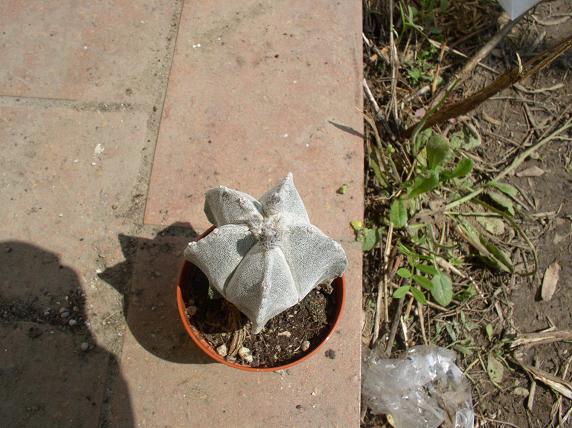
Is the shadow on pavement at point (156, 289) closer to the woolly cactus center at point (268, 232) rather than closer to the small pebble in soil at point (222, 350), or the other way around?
the small pebble in soil at point (222, 350)

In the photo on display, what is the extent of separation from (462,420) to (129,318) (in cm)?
122

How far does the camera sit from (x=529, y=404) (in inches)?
77.3

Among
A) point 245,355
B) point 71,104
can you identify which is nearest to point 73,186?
point 71,104

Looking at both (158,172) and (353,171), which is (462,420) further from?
(158,172)

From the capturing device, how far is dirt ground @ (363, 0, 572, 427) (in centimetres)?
197

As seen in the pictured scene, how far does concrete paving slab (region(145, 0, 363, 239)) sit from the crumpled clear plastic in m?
0.51

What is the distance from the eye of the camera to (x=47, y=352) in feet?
5.33

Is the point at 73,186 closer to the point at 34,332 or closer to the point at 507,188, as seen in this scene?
the point at 34,332

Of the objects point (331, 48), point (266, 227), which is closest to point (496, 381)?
point (266, 227)

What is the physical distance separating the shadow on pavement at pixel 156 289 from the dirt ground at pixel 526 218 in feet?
2.32

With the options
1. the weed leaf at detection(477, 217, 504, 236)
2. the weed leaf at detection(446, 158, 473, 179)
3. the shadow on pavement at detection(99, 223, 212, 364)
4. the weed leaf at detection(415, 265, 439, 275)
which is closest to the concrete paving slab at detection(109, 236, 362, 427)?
the shadow on pavement at detection(99, 223, 212, 364)

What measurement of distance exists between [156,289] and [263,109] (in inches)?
30.9

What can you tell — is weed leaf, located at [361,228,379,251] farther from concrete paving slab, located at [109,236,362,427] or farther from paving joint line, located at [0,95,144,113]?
paving joint line, located at [0,95,144,113]

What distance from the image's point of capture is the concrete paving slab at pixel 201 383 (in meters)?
1.60
